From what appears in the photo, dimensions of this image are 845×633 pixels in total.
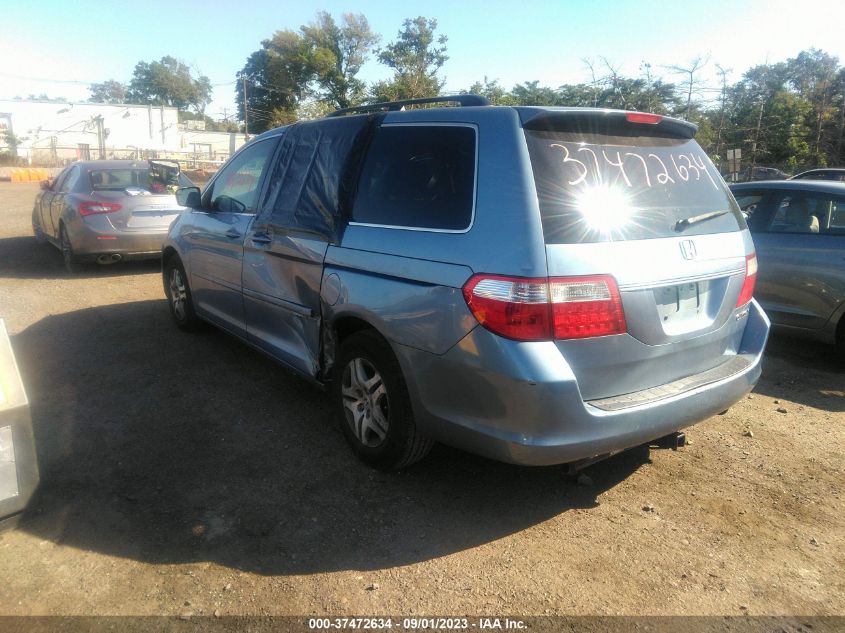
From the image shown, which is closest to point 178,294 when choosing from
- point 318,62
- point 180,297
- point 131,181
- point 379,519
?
point 180,297

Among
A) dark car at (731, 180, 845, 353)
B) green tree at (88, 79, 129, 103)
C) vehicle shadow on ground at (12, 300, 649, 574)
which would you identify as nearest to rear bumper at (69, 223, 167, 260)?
vehicle shadow on ground at (12, 300, 649, 574)

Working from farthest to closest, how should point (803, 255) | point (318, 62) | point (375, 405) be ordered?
point (318, 62) → point (803, 255) → point (375, 405)

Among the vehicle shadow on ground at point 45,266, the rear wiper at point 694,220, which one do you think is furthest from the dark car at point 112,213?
the rear wiper at point 694,220

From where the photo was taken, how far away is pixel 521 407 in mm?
2641

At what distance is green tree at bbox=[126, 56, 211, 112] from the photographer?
9412cm

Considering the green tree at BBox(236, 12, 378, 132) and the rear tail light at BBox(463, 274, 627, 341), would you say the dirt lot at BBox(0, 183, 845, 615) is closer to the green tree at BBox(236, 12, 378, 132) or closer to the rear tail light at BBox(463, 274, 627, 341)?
the rear tail light at BBox(463, 274, 627, 341)

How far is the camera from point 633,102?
63.8ft

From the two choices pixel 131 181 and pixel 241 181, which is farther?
pixel 131 181

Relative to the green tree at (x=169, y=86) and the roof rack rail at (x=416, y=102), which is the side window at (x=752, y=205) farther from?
the green tree at (x=169, y=86)

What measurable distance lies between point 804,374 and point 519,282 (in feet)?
13.2

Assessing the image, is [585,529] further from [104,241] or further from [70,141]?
[70,141]

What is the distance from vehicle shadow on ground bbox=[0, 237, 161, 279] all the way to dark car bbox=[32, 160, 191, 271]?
283 mm

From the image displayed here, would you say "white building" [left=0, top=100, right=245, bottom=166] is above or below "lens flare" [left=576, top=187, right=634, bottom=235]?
above

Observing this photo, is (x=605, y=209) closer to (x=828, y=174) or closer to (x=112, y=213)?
(x=112, y=213)
